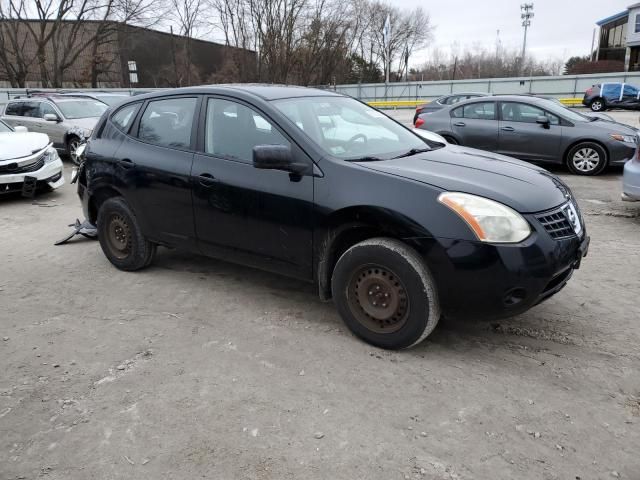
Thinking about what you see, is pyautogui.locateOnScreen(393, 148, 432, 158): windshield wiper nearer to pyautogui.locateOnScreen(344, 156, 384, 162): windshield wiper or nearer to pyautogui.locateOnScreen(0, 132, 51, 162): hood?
pyautogui.locateOnScreen(344, 156, 384, 162): windshield wiper

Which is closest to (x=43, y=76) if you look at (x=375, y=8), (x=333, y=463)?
(x=375, y=8)

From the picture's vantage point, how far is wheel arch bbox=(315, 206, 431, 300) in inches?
125

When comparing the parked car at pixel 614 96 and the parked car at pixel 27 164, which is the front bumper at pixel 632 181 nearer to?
the parked car at pixel 27 164

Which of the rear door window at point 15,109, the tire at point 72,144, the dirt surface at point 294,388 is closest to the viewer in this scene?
the dirt surface at point 294,388

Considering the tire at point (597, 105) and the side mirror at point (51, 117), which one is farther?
the tire at point (597, 105)

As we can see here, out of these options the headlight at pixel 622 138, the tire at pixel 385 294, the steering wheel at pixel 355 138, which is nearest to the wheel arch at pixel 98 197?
the steering wheel at pixel 355 138

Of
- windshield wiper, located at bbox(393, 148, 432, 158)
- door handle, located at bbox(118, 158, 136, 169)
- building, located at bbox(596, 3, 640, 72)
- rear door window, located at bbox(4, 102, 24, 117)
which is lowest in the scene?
door handle, located at bbox(118, 158, 136, 169)

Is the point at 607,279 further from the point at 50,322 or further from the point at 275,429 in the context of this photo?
the point at 50,322

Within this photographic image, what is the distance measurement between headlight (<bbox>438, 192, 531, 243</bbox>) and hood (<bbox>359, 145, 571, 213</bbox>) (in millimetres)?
58

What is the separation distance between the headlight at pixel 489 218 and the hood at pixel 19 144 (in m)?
7.80

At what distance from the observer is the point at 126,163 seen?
4621mm

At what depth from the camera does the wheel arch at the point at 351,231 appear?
3.17m

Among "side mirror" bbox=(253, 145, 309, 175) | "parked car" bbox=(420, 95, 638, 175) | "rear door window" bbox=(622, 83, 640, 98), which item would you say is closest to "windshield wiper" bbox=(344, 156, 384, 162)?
"side mirror" bbox=(253, 145, 309, 175)

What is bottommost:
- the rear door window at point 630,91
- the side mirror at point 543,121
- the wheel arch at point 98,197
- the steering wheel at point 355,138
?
the wheel arch at point 98,197
